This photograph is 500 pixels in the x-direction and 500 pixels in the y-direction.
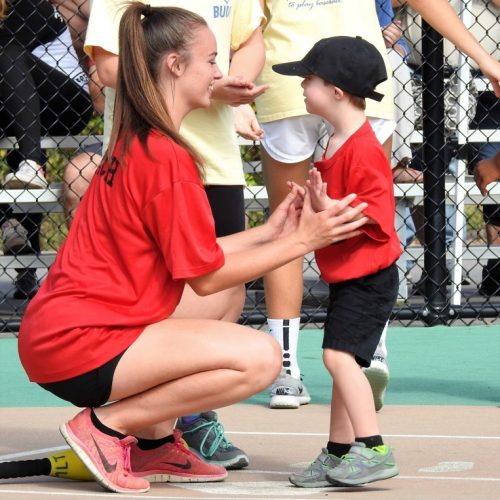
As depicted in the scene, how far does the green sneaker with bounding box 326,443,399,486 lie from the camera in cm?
333

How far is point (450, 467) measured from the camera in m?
3.66

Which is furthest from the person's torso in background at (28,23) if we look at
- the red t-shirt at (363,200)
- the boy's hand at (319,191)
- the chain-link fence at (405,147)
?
the boy's hand at (319,191)

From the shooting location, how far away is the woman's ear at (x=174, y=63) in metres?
3.40

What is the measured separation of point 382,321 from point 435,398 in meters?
1.40

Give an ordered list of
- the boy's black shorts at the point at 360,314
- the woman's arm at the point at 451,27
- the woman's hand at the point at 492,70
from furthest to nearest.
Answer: the woman's arm at the point at 451,27, the woman's hand at the point at 492,70, the boy's black shorts at the point at 360,314

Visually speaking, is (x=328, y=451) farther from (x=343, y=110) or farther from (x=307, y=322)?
(x=307, y=322)

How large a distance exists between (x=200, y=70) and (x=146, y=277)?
589mm

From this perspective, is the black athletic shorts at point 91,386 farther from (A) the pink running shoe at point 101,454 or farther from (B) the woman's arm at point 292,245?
(B) the woman's arm at point 292,245

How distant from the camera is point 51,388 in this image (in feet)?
11.2

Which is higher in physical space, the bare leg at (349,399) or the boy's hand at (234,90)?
the boy's hand at (234,90)

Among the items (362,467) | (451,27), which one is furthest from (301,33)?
(362,467)

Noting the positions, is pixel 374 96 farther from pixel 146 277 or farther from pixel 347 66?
pixel 146 277

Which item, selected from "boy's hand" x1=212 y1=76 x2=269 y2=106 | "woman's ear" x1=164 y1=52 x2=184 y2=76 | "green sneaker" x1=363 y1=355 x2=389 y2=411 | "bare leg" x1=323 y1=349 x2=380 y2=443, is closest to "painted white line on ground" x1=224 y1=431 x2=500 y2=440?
"green sneaker" x1=363 y1=355 x2=389 y2=411

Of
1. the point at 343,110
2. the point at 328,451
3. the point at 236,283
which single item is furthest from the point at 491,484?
the point at 343,110
